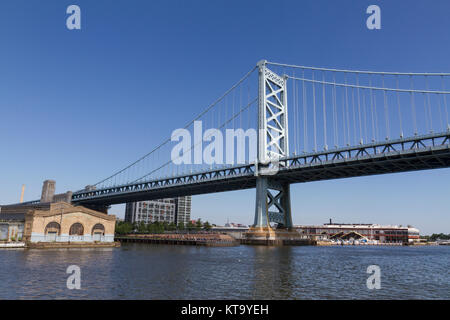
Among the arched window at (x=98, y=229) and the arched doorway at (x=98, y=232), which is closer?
the arched doorway at (x=98, y=232)

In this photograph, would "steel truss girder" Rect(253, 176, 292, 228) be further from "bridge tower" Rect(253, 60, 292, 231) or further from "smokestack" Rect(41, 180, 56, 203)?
"smokestack" Rect(41, 180, 56, 203)

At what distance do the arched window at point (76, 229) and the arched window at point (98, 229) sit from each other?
2.61 meters

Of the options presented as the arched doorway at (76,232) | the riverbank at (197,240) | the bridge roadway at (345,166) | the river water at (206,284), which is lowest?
the river water at (206,284)

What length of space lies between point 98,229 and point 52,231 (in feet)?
29.3

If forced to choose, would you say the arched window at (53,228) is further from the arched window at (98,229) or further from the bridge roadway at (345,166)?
the bridge roadway at (345,166)

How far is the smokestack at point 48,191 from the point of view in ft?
508

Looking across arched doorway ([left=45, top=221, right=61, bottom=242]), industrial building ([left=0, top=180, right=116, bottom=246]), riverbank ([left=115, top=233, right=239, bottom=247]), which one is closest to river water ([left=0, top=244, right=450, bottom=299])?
industrial building ([left=0, top=180, right=116, bottom=246])

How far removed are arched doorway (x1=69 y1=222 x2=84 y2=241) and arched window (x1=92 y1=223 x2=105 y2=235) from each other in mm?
2684

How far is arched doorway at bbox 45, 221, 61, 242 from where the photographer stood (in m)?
58.7

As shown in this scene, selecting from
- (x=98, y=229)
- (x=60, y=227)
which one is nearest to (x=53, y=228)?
(x=60, y=227)

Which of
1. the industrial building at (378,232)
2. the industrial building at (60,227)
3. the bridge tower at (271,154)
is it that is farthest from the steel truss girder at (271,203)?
the industrial building at (378,232)

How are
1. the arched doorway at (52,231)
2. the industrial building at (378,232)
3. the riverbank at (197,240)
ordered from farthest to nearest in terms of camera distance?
the industrial building at (378,232)
the riverbank at (197,240)
the arched doorway at (52,231)
